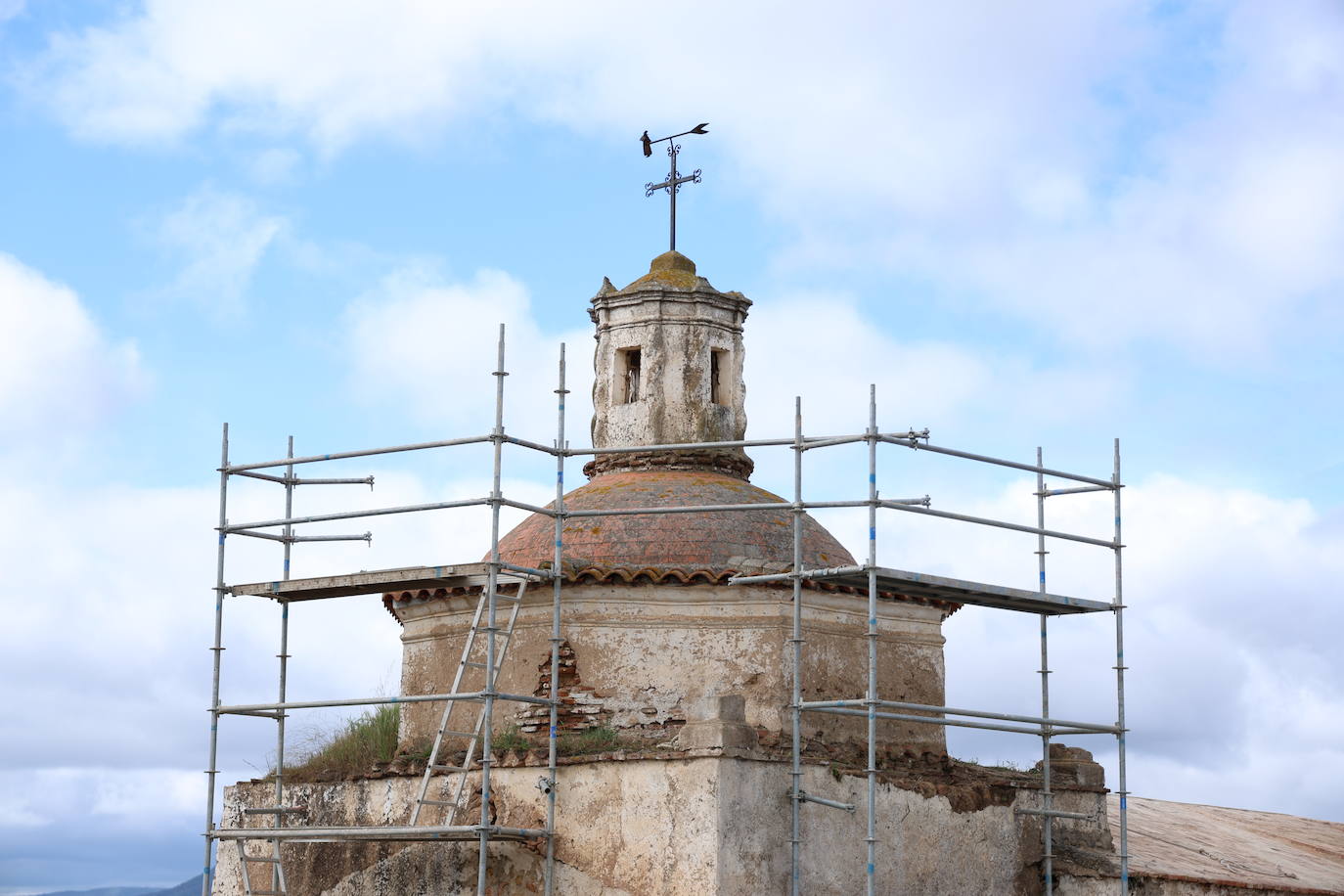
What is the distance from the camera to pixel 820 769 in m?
19.5

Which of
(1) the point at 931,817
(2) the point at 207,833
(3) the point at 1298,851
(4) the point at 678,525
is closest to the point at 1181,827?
(3) the point at 1298,851

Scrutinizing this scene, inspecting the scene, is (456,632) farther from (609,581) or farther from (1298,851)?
(1298,851)

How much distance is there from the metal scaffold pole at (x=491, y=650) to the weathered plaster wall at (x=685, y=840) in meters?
0.48

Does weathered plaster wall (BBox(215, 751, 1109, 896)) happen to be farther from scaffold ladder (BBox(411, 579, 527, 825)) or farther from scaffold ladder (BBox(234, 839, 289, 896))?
scaffold ladder (BBox(411, 579, 527, 825))

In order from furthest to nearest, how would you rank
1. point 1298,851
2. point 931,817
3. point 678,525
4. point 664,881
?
point 1298,851
point 678,525
point 931,817
point 664,881

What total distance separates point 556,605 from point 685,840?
2.74 m

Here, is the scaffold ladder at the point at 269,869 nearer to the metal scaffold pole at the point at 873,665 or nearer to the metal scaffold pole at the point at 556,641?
the metal scaffold pole at the point at 556,641

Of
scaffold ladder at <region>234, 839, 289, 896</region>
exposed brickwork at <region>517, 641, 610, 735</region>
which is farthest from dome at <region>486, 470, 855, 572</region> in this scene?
scaffold ladder at <region>234, 839, 289, 896</region>

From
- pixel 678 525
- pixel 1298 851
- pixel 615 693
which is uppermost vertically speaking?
pixel 678 525

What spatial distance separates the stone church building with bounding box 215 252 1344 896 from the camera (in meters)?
19.0

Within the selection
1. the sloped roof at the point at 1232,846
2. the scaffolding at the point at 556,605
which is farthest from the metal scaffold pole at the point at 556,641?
the sloped roof at the point at 1232,846

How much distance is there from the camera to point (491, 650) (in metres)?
19.3

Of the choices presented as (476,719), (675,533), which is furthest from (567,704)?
(675,533)

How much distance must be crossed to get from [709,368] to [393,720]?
200 inches
